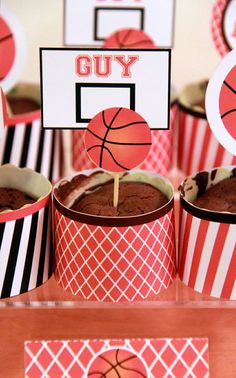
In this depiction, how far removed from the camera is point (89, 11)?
72.2 inches

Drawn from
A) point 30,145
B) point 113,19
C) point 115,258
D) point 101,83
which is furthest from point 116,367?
point 113,19

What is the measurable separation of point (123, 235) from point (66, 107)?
0.89 ft

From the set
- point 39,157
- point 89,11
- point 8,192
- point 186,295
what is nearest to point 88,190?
point 8,192

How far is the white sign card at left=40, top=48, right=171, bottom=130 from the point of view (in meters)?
1.23

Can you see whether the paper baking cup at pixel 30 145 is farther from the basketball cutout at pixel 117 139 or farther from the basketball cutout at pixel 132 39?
the basketball cutout at pixel 117 139

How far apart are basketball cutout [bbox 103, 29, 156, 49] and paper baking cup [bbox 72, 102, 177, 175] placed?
19cm

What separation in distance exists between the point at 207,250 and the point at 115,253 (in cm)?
18

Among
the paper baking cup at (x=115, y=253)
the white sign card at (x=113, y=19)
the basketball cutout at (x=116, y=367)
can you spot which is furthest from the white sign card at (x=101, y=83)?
the white sign card at (x=113, y=19)

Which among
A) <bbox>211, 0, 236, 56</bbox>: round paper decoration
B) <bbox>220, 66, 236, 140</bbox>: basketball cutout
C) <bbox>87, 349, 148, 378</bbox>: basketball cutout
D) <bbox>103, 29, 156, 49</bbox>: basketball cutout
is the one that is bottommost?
<bbox>87, 349, 148, 378</bbox>: basketball cutout

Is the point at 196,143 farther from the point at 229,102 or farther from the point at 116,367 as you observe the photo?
the point at 116,367

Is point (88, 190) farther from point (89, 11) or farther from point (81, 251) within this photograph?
point (89, 11)

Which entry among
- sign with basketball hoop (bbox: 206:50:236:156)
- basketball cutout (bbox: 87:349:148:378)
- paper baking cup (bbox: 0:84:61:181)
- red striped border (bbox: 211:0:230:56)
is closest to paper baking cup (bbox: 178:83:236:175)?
red striped border (bbox: 211:0:230:56)

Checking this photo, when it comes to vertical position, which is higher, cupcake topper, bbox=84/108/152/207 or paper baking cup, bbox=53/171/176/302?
cupcake topper, bbox=84/108/152/207

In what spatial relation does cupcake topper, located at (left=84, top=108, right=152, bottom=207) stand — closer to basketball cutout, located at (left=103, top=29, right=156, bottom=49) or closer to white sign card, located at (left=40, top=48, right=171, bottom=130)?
white sign card, located at (left=40, top=48, right=171, bottom=130)
